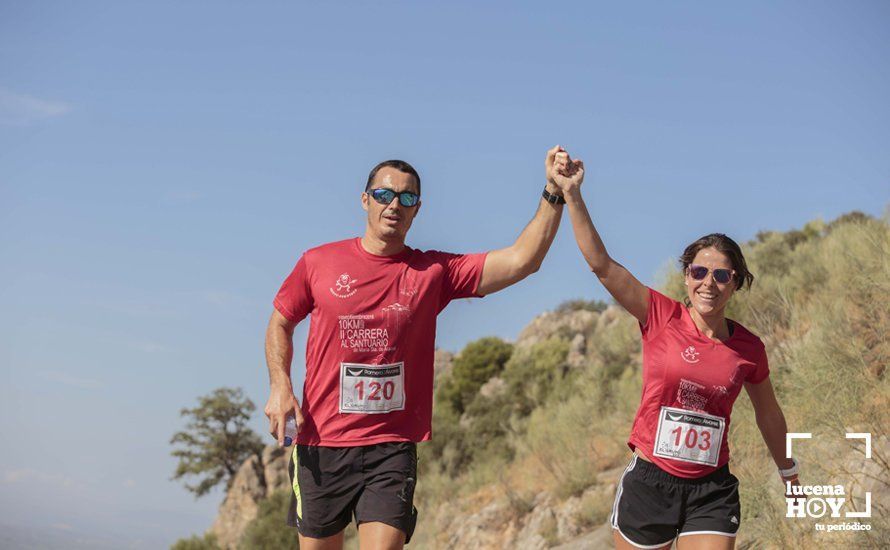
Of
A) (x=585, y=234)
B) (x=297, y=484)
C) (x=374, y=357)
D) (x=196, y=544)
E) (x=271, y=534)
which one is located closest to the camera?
(x=585, y=234)

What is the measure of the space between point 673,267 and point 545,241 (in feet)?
34.6

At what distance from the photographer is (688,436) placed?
5562 millimetres

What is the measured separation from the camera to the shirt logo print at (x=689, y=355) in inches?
222

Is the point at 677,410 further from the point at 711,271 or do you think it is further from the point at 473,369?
the point at 473,369

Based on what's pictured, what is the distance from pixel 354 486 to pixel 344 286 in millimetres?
1069

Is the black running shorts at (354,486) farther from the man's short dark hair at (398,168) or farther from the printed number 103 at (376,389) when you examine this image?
the man's short dark hair at (398,168)

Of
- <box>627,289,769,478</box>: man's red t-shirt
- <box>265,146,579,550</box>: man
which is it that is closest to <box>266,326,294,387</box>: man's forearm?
<box>265,146,579,550</box>: man

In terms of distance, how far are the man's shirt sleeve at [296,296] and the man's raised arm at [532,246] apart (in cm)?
101

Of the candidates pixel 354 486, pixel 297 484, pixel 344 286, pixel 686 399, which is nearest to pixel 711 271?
pixel 686 399

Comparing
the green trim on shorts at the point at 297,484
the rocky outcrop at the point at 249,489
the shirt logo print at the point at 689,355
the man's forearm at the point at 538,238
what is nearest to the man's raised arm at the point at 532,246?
the man's forearm at the point at 538,238

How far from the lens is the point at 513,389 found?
2616cm

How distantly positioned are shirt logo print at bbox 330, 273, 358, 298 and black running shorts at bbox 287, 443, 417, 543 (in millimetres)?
821

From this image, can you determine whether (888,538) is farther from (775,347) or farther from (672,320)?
(775,347)

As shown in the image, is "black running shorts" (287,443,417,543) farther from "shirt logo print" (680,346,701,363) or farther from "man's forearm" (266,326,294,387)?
"shirt logo print" (680,346,701,363)
